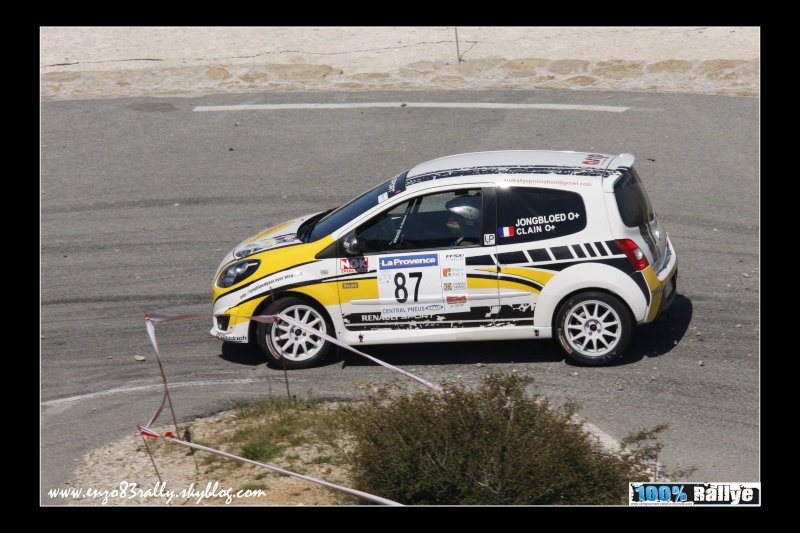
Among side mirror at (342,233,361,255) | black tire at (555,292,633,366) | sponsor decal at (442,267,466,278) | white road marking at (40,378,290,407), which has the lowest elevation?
white road marking at (40,378,290,407)

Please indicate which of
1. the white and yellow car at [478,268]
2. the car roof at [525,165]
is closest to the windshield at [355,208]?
the white and yellow car at [478,268]

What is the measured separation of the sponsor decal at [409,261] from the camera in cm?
891

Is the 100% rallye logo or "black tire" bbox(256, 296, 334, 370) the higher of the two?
"black tire" bbox(256, 296, 334, 370)

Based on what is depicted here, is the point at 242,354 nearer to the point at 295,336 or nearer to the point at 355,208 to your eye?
the point at 295,336

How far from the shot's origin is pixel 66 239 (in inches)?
500

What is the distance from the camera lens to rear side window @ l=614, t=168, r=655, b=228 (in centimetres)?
880

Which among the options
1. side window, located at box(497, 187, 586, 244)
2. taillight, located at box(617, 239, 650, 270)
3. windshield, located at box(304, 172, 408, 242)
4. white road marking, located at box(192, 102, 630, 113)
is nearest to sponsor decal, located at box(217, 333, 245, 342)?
windshield, located at box(304, 172, 408, 242)

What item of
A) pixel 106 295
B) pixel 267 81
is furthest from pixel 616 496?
pixel 267 81

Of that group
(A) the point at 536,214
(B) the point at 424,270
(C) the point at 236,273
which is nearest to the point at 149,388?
(C) the point at 236,273

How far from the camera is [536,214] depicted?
348 inches

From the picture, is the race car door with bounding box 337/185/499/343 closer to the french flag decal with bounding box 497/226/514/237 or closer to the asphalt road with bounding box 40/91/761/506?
the french flag decal with bounding box 497/226/514/237

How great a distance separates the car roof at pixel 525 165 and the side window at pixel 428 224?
0.29m

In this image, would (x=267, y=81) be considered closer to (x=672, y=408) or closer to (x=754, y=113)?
(x=754, y=113)

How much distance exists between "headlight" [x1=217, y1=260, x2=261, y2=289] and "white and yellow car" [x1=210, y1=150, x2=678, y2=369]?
0.9 inches
